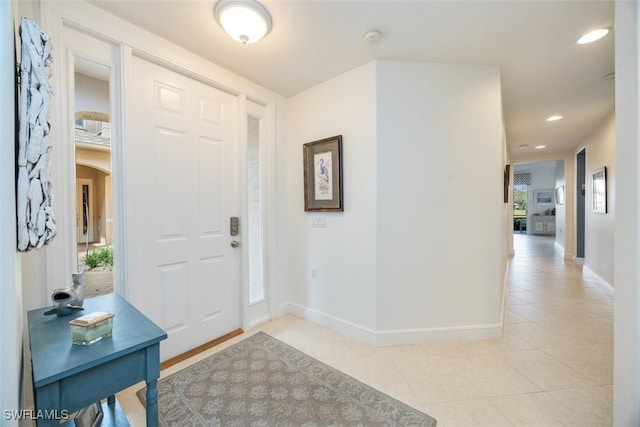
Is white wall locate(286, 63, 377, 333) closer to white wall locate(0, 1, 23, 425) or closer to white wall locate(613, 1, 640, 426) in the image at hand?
white wall locate(613, 1, 640, 426)

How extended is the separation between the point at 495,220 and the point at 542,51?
1439 millimetres

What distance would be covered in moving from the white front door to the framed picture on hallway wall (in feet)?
17.1

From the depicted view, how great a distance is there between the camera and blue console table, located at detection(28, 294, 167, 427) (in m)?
0.86

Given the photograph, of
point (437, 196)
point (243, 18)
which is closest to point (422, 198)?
point (437, 196)

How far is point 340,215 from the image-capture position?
2623 millimetres

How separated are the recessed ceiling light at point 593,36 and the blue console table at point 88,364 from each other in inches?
132

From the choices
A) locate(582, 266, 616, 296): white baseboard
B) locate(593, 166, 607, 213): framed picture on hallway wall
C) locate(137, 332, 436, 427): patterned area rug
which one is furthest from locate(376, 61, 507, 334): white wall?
locate(593, 166, 607, 213): framed picture on hallway wall

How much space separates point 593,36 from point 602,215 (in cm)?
340

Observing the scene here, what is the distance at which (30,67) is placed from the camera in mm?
945

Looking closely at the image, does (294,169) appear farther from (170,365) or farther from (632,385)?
(632,385)

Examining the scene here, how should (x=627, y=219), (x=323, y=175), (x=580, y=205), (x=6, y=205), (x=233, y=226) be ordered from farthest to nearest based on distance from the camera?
1. (x=580, y=205)
2. (x=323, y=175)
3. (x=233, y=226)
4. (x=627, y=219)
5. (x=6, y=205)

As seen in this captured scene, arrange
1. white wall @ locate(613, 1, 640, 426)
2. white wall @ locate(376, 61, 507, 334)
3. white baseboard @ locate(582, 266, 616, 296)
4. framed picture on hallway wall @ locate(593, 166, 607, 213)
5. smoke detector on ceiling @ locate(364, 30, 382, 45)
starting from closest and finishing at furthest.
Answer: white wall @ locate(613, 1, 640, 426) < smoke detector on ceiling @ locate(364, 30, 382, 45) < white wall @ locate(376, 61, 507, 334) < white baseboard @ locate(582, 266, 616, 296) < framed picture on hallway wall @ locate(593, 166, 607, 213)

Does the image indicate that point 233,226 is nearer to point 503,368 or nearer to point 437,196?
point 437,196

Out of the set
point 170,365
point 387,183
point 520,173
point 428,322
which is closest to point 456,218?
point 387,183
